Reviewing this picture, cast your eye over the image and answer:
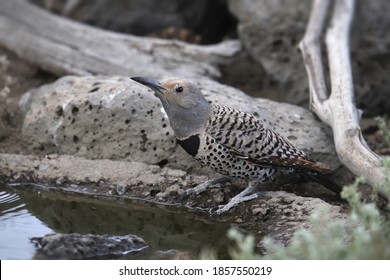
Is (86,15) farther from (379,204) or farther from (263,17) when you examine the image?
(379,204)

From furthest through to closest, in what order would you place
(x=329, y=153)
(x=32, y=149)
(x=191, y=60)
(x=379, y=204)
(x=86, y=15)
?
(x=86, y=15)
(x=191, y=60)
(x=32, y=149)
(x=329, y=153)
(x=379, y=204)

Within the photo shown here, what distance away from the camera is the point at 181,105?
6047 millimetres

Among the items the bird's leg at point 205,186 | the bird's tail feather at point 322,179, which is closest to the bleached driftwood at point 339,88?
the bird's tail feather at point 322,179

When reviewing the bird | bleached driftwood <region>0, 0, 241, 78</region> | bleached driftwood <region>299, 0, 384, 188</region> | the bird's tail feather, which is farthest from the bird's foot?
bleached driftwood <region>0, 0, 241, 78</region>

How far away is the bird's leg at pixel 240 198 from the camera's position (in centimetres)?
605

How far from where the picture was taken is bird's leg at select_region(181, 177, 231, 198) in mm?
6234

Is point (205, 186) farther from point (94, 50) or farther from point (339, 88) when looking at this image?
point (94, 50)

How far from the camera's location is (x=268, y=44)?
8.92m

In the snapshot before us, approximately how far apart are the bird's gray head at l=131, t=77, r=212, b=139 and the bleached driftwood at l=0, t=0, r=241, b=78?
80.6 inches

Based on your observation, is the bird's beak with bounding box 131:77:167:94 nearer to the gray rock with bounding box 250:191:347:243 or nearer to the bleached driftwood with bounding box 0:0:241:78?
the gray rock with bounding box 250:191:347:243

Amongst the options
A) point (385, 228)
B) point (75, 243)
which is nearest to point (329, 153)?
point (385, 228)

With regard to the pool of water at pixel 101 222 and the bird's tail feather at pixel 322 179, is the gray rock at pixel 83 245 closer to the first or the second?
the pool of water at pixel 101 222

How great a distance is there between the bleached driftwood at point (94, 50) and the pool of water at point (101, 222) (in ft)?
7.38

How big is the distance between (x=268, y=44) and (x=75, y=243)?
4537mm
